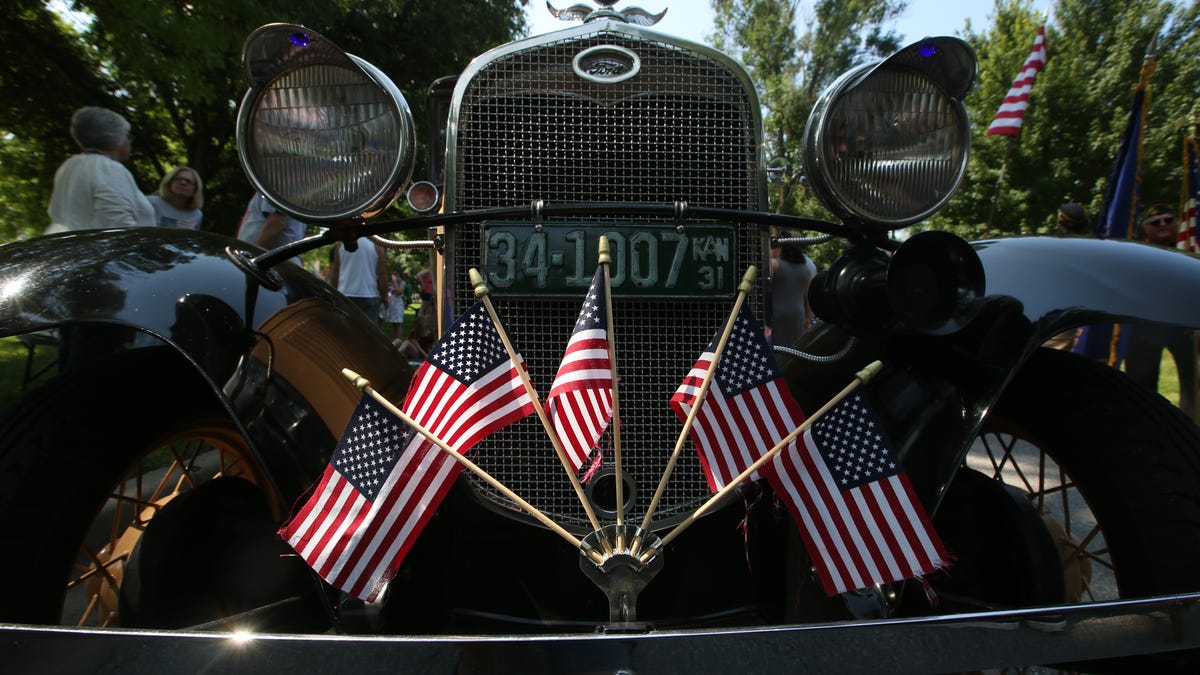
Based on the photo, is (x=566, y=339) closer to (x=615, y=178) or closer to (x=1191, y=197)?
(x=615, y=178)

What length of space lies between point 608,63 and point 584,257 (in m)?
0.55

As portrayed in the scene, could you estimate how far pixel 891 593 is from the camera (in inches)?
67.8

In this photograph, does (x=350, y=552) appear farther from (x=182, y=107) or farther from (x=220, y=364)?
(x=182, y=107)

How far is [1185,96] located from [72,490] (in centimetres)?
2045

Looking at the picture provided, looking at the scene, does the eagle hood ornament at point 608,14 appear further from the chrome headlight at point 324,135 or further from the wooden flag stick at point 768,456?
the wooden flag stick at point 768,456

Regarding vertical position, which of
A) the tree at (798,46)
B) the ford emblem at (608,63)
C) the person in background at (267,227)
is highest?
the tree at (798,46)

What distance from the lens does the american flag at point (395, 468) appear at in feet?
5.10

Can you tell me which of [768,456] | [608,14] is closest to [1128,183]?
[608,14]

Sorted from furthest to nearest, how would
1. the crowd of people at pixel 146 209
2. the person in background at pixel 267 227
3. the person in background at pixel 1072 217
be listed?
the person in background at pixel 1072 217 < the person in background at pixel 267 227 < the crowd of people at pixel 146 209

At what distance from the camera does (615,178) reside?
6.69 ft

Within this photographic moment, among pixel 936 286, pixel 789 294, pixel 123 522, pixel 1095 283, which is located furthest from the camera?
pixel 789 294

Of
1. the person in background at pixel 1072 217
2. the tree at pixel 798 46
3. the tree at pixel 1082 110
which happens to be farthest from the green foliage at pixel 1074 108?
the person in background at pixel 1072 217

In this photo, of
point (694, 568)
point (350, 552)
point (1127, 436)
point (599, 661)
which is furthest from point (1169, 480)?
point (350, 552)

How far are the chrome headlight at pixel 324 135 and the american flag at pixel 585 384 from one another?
0.65 metres
